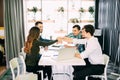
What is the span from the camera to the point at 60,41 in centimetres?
475

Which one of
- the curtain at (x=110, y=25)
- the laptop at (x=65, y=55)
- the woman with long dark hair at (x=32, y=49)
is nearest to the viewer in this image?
the laptop at (x=65, y=55)

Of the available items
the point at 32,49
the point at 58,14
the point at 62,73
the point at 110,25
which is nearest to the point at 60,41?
the point at 62,73

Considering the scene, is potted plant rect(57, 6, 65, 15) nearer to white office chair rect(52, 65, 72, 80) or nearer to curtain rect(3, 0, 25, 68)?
curtain rect(3, 0, 25, 68)

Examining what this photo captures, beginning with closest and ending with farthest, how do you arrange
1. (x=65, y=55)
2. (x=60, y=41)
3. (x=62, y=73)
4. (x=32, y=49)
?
(x=65, y=55) → (x=32, y=49) → (x=60, y=41) → (x=62, y=73)

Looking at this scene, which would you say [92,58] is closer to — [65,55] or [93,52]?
[93,52]

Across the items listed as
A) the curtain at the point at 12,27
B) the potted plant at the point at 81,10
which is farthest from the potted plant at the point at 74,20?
the curtain at the point at 12,27

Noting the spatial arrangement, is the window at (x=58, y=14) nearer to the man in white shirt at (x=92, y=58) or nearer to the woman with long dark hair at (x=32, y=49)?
the woman with long dark hair at (x=32, y=49)

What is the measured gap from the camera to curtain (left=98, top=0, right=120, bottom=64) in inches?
232

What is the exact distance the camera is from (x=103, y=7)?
7.40 metres

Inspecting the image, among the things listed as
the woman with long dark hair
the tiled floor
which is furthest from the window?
the woman with long dark hair

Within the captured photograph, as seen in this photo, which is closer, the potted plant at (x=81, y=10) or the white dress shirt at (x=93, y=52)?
the white dress shirt at (x=93, y=52)

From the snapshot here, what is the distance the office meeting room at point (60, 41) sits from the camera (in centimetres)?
338

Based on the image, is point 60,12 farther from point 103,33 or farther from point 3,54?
point 3,54

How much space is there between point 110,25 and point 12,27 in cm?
285
